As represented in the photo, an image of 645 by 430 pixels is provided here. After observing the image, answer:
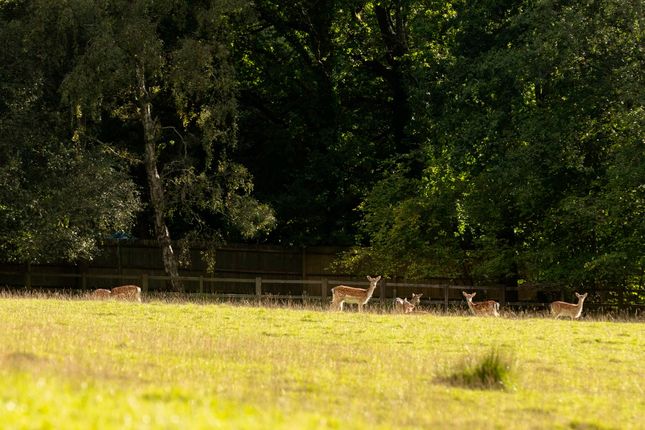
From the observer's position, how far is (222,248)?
3944 centimetres

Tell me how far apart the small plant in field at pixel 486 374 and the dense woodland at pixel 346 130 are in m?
14.0

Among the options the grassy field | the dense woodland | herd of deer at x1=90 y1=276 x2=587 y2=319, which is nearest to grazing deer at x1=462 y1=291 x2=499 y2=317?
herd of deer at x1=90 y1=276 x2=587 y2=319

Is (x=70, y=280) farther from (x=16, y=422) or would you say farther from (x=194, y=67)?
(x=16, y=422)

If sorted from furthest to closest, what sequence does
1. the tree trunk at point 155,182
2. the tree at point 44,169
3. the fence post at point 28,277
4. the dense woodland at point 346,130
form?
the fence post at point 28,277 < the tree trunk at point 155,182 < the tree at point 44,169 < the dense woodland at point 346,130

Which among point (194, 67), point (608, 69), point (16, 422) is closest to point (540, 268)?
point (608, 69)

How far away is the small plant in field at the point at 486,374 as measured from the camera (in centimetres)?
1414

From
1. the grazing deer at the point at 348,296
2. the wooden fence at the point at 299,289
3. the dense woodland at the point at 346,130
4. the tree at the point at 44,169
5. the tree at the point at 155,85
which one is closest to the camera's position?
the grazing deer at the point at 348,296

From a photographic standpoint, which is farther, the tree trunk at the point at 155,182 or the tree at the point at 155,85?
the tree trunk at the point at 155,182

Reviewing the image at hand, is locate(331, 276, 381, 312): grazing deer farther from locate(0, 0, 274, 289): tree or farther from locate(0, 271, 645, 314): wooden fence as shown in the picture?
locate(0, 0, 274, 289): tree

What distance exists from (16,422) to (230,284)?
1229 inches

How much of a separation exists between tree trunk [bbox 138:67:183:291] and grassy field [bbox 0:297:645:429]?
37.5 ft

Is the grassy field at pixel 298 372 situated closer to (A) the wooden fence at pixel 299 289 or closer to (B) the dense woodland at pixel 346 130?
(B) the dense woodland at pixel 346 130

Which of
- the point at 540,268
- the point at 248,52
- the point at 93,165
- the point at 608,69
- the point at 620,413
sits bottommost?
the point at 620,413

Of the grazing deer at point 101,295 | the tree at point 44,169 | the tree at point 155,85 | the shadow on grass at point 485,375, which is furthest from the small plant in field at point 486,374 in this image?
the tree at point 44,169
